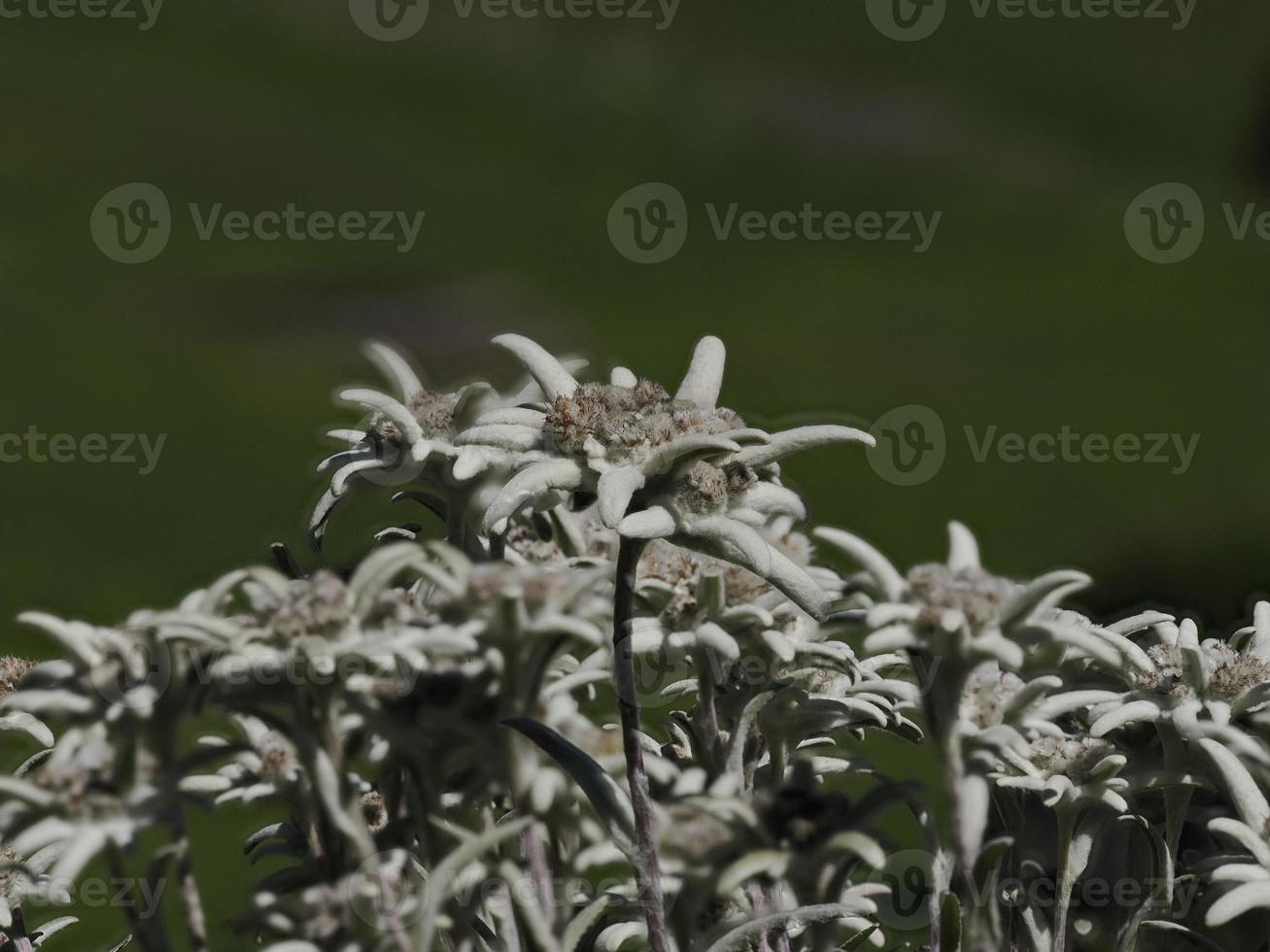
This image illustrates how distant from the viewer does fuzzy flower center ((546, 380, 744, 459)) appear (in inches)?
46.4

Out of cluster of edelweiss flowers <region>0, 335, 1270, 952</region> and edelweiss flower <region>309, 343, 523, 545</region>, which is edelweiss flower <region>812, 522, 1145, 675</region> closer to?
cluster of edelweiss flowers <region>0, 335, 1270, 952</region>

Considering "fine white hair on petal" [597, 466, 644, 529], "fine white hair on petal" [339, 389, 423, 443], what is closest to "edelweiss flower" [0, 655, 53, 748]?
"fine white hair on petal" [339, 389, 423, 443]

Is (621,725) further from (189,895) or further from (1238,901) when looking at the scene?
(1238,901)

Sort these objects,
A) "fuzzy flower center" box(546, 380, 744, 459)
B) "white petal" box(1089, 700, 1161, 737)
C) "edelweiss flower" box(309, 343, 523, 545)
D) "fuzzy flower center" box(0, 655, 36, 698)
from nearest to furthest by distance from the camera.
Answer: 1. "fuzzy flower center" box(546, 380, 744, 459)
2. "white petal" box(1089, 700, 1161, 737)
3. "edelweiss flower" box(309, 343, 523, 545)
4. "fuzzy flower center" box(0, 655, 36, 698)

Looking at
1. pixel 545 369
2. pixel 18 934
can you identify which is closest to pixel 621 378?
→ pixel 545 369

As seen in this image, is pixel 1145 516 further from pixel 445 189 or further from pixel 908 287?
pixel 445 189

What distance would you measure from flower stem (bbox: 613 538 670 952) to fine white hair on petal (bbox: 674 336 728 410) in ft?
0.71

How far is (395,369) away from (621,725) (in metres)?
0.56

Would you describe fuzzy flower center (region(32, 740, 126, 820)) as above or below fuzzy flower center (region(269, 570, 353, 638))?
below

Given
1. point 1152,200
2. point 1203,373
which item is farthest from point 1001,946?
point 1152,200

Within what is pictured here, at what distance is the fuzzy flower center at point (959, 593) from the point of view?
101cm

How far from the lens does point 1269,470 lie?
24.7 ft

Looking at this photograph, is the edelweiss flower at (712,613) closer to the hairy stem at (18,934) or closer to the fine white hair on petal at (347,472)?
the fine white hair on petal at (347,472)

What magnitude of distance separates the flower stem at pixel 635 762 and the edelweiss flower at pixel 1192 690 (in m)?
0.46
